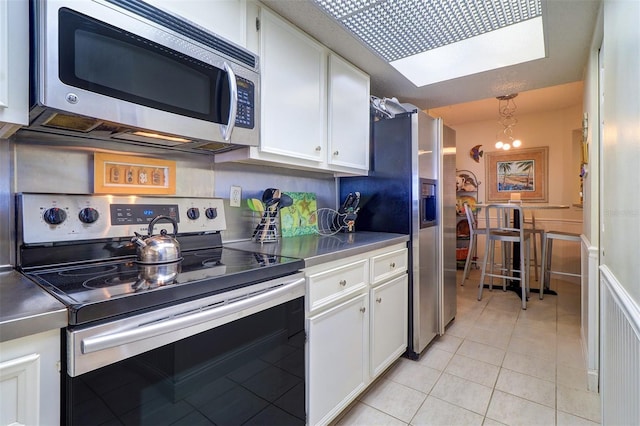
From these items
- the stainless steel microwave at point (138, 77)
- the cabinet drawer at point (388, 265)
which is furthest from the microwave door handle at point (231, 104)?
the cabinet drawer at point (388, 265)

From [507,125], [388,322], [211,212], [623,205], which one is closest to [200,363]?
[211,212]

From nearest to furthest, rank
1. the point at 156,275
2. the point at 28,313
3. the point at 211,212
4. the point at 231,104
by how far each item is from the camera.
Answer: the point at 28,313 < the point at 156,275 < the point at 231,104 < the point at 211,212

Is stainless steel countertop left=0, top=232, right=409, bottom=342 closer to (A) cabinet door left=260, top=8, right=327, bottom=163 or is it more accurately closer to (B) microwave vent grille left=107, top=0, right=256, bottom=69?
(A) cabinet door left=260, top=8, right=327, bottom=163

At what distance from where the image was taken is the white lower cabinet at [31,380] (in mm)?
617

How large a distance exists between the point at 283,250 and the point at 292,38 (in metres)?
1.11

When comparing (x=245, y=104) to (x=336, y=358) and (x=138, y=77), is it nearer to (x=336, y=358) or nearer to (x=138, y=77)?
(x=138, y=77)

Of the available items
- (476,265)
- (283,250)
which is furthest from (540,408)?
(476,265)

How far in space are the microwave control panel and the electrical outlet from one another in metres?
0.46

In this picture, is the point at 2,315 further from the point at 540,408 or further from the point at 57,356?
the point at 540,408

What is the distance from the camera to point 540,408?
5.47 ft

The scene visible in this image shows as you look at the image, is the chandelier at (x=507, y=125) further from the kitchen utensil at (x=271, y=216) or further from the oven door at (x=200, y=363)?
the oven door at (x=200, y=363)

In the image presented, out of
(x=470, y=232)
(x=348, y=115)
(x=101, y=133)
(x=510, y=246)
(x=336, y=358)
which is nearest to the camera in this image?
(x=101, y=133)

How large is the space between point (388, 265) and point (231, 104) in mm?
1257

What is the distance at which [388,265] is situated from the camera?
6.31 ft
